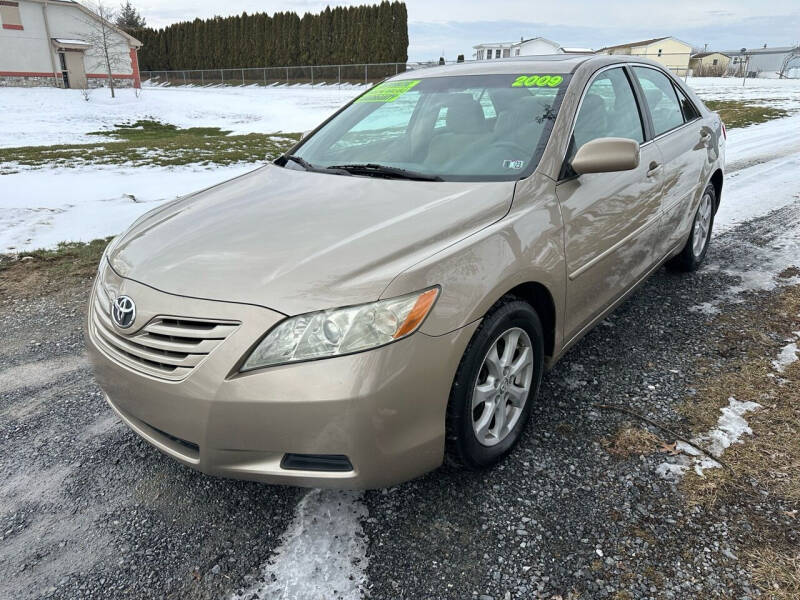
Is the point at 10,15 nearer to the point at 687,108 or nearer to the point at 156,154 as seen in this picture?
the point at 156,154

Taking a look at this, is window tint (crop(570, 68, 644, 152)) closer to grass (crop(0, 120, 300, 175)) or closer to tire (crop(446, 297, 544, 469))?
tire (crop(446, 297, 544, 469))

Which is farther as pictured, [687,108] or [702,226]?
[702,226]

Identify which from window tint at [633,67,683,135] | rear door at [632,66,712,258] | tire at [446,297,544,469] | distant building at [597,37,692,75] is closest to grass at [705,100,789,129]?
rear door at [632,66,712,258]

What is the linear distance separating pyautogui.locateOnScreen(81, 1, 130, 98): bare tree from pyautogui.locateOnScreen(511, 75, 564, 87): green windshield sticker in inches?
1497

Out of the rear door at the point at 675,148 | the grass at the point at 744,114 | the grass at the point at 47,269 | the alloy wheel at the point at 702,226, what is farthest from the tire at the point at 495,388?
the grass at the point at 744,114

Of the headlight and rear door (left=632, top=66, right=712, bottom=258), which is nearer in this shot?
the headlight

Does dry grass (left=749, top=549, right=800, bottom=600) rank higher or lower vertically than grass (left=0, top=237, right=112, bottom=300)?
higher

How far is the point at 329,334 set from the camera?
1.85m

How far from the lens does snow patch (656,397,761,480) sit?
2434 millimetres

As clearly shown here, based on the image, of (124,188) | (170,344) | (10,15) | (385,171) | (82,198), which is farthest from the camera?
(10,15)

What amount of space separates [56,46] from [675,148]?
130ft

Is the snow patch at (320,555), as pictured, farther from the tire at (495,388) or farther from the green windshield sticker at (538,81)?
the green windshield sticker at (538,81)

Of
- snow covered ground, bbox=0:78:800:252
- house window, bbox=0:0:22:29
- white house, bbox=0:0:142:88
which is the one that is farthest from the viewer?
white house, bbox=0:0:142:88

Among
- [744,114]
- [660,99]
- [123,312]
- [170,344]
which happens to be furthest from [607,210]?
[744,114]
